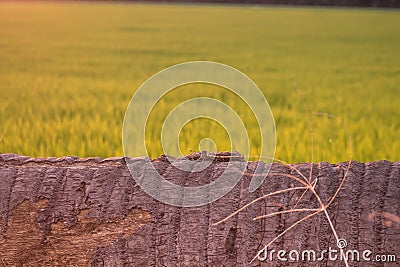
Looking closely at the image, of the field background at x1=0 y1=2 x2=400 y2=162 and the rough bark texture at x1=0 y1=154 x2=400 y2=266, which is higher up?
the field background at x1=0 y1=2 x2=400 y2=162

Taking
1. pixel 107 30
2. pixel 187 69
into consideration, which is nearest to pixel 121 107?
pixel 187 69

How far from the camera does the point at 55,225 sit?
143 centimetres

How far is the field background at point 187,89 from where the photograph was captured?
2912mm

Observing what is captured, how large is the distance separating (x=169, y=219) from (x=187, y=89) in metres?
3.63

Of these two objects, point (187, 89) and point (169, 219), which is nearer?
point (169, 219)

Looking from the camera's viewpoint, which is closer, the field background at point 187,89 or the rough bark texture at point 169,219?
the rough bark texture at point 169,219

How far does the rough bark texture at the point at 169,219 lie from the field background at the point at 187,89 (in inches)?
14.9

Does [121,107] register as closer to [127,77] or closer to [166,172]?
[127,77]

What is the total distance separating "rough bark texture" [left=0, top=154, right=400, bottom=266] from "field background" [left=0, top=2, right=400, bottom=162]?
38cm

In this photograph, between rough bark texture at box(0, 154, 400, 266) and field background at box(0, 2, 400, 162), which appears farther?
field background at box(0, 2, 400, 162)

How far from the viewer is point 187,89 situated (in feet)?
16.4

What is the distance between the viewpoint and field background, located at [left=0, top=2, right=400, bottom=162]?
2912mm

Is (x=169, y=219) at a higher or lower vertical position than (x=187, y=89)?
lower

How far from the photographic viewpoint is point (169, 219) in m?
1.41
